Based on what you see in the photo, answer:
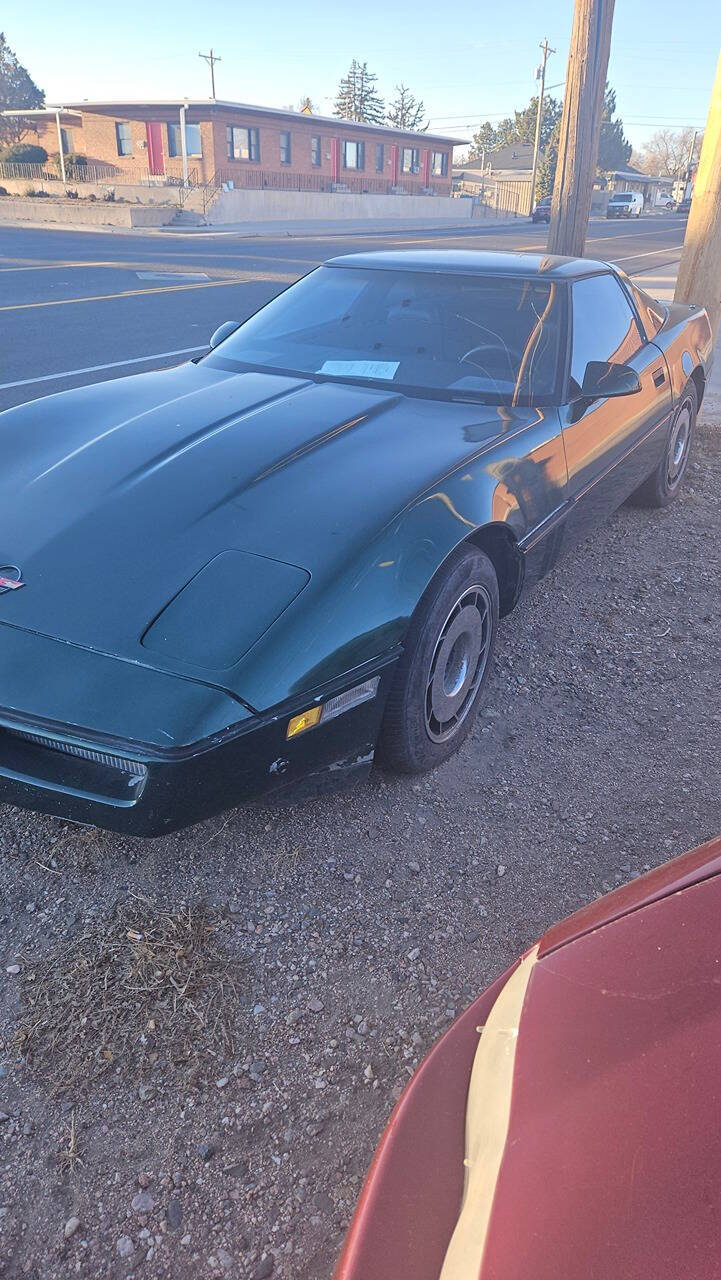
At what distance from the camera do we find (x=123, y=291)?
12.8 meters

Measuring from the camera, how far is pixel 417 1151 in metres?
1.15

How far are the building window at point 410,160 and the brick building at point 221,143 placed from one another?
5.55ft

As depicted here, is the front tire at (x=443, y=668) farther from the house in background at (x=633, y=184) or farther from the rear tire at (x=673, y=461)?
the house in background at (x=633, y=184)

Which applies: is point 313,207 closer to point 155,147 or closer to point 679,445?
point 155,147

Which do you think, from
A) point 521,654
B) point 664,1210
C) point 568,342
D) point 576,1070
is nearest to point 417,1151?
point 576,1070

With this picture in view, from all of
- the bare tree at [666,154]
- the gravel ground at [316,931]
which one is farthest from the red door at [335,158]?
the bare tree at [666,154]

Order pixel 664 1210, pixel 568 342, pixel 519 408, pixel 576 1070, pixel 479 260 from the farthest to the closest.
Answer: pixel 479 260, pixel 568 342, pixel 519 408, pixel 576 1070, pixel 664 1210

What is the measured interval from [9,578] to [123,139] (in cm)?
4837

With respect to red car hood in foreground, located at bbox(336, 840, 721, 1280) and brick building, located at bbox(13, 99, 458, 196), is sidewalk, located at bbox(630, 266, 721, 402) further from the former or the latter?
brick building, located at bbox(13, 99, 458, 196)

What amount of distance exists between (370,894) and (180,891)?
1.61ft

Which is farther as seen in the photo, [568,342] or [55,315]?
[55,315]

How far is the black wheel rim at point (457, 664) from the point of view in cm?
262

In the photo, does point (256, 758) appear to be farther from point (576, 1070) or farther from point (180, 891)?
point (576, 1070)

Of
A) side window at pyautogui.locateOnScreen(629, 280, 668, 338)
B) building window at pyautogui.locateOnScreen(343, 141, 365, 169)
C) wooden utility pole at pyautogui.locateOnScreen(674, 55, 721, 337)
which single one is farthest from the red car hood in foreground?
building window at pyautogui.locateOnScreen(343, 141, 365, 169)
